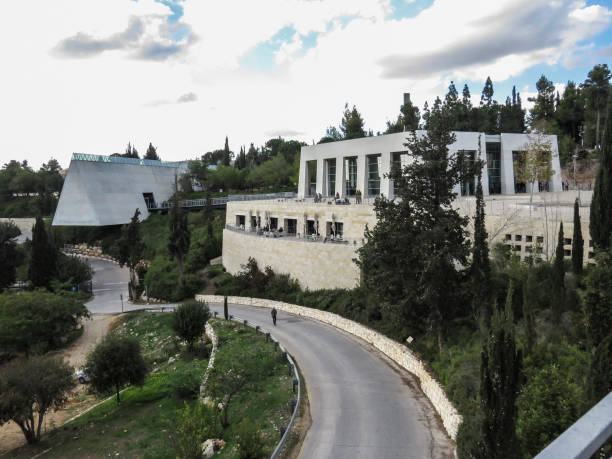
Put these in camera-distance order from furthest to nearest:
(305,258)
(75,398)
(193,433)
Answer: (305,258)
(75,398)
(193,433)

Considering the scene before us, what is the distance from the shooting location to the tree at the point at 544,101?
204 ft

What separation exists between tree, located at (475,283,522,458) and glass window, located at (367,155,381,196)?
33414 millimetres

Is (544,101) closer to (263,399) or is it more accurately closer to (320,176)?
(320,176)

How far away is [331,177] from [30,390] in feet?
118

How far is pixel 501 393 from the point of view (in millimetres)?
9148

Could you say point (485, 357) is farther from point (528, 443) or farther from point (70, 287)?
point (70, 287)

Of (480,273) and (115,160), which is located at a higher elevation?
(115,160)

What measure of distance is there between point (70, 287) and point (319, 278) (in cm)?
2888

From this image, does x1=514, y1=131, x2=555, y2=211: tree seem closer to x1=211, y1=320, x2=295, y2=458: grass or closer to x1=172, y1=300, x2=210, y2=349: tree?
x1=211, y1=320, x2=295, y2=458: grass

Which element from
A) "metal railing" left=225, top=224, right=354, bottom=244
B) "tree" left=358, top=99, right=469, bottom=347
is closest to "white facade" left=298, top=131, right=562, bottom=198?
"metal railing" left=225, top=224, right=354, bottom=244

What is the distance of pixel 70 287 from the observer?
45062 millimetres

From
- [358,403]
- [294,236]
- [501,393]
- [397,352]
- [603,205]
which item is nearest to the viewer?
[501,393]

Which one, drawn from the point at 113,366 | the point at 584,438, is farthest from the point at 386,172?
the point at 584,438

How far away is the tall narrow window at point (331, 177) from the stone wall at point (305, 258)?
11.9m
